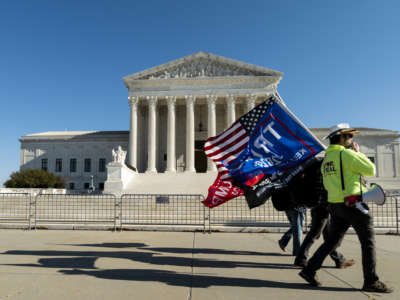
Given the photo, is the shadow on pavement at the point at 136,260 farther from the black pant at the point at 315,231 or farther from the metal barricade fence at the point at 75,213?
the metal barricade fence at the point at 75,213

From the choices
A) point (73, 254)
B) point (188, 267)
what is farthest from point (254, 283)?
point (73, 254)

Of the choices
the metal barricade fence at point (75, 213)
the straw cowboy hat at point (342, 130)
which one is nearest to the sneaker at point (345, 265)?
the straw cowboy hat at point (342, 130)

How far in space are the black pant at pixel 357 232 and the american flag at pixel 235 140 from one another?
2.65 meters

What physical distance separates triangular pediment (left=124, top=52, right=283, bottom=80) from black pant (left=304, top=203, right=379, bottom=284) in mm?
38040

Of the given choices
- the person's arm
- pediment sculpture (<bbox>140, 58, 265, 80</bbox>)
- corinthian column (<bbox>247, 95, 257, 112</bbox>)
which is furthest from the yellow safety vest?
pediment sculpture (<bbox>140, 58, 265, 80</bbox>)

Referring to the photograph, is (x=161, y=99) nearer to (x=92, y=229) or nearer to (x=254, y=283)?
(x=92, y=229)

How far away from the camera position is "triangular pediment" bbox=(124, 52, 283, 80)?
40688 mm

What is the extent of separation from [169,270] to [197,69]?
3869cm

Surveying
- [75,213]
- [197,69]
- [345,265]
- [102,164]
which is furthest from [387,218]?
[102,164]

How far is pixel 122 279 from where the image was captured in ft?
14.7

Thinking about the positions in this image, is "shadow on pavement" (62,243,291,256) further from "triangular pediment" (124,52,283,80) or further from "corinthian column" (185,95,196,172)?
"triangular pediment" (124,52,283,80)

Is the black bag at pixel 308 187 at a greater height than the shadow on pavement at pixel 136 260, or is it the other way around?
the black bag at pixel 308 187

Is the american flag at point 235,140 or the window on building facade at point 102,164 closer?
the american flag at point 235,140

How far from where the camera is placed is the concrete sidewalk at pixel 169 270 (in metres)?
3.89
